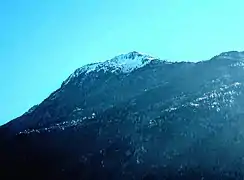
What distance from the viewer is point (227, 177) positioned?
199875mm

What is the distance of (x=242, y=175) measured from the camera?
649ft

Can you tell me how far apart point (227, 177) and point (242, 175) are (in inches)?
234
